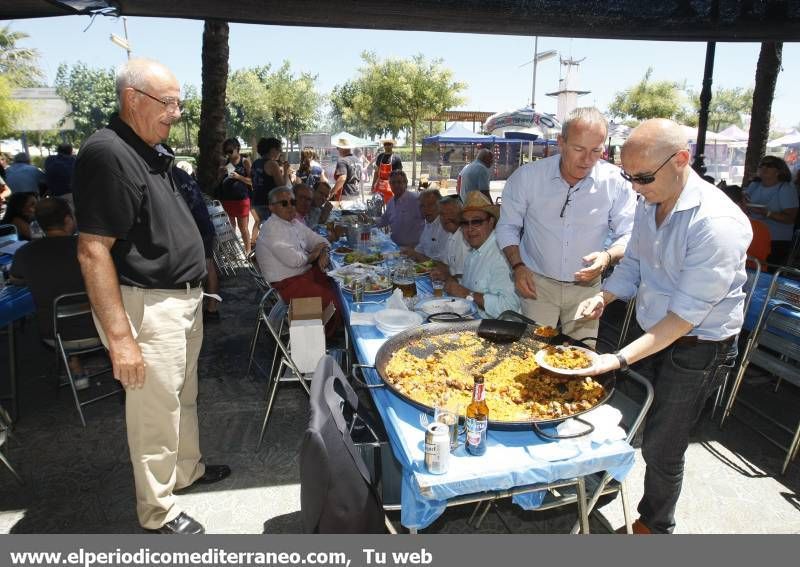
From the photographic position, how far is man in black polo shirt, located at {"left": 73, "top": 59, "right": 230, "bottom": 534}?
207cm

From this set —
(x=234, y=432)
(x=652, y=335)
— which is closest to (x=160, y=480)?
(x=234, y=432)

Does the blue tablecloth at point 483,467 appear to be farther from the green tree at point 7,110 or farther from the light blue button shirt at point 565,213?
the green tree at point 7,110

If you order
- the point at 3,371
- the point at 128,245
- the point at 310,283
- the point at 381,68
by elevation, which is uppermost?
the point at 381,68

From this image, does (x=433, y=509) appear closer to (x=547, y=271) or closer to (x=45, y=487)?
(x=547, y=271)

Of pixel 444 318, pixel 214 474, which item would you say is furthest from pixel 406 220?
pixel 214 474

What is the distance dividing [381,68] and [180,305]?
101ft

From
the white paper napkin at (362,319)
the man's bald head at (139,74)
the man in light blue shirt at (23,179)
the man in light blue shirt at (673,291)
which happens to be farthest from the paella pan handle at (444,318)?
the man in light blue shirt at (23,179)

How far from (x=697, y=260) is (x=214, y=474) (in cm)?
305

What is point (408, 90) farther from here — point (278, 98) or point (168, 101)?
point (168, 101)

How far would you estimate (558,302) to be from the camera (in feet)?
10.6

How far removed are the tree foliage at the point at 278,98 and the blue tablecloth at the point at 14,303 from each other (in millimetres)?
40134

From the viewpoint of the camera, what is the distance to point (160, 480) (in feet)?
8.20

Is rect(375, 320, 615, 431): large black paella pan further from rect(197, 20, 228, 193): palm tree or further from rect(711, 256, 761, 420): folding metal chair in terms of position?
rect(197, 20, 228, 193): palm tree

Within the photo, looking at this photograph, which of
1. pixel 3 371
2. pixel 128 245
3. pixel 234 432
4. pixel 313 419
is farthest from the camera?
pixel 3 371
